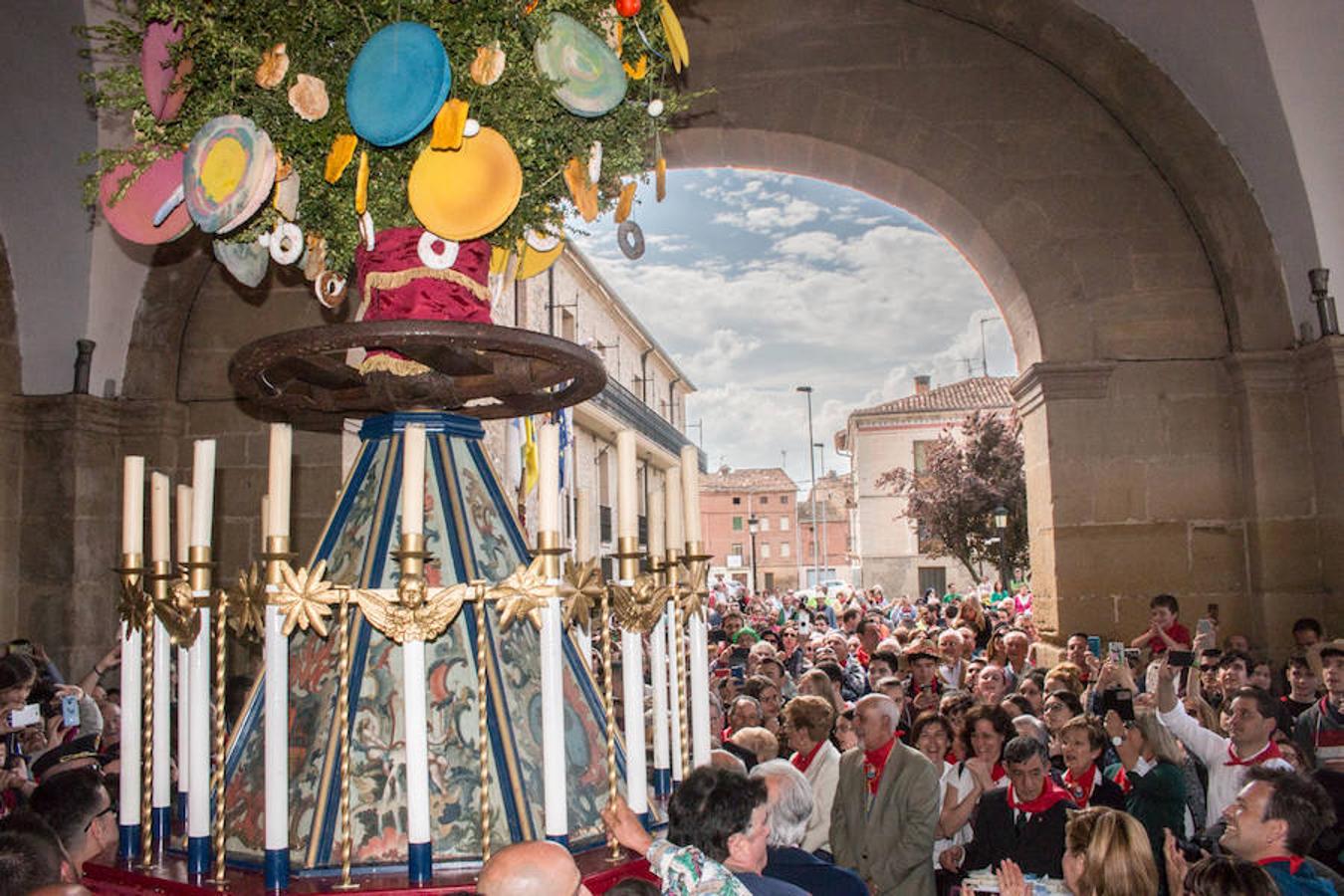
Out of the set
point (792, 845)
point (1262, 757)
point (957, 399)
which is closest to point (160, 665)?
point (792, 845)

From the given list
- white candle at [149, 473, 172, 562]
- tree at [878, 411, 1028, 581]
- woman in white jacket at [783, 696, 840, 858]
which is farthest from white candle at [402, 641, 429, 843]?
tree at [878, 411, 1028, 581]

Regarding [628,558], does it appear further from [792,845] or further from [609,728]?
[792,845]

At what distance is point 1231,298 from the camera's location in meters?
8.39

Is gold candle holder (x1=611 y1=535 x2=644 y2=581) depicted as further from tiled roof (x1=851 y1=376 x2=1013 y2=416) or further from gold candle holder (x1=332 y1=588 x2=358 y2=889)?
tiled roof (x1=851 y1=376 x2=1013 y2=416)

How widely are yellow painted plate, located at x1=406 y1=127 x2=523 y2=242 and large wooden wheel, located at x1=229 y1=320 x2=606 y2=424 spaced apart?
234mm

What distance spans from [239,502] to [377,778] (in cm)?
710

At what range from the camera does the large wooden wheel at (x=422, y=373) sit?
2.11 metres

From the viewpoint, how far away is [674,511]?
2.64 meters

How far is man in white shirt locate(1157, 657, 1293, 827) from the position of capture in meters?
4.57

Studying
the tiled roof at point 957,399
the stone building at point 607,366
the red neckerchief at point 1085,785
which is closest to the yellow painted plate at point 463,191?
the red neckerchief at point 1085,785

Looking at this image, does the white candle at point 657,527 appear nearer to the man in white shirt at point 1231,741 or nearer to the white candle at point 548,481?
the white candle at point 548,481

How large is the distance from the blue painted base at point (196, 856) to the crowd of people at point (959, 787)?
0.74 ft

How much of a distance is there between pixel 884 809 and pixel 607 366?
13.7 m

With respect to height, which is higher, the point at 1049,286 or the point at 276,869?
the point at 1049,286
